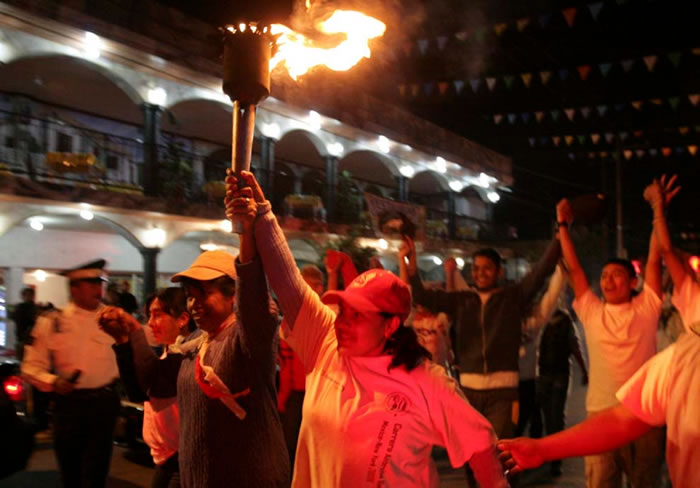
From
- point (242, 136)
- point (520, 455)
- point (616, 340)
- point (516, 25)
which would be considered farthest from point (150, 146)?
point (520, 455)

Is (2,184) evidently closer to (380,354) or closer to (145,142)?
(145,142)

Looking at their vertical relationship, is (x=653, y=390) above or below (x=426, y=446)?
above

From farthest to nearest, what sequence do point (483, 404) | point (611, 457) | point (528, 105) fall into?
point (528, 105) < point (483, 404) < point (611, 457)

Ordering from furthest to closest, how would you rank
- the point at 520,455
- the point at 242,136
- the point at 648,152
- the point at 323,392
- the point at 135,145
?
the point at 648,152 < the point at 135,145 < the point at 323,392 < the point at 520,455 < the point at 242,136

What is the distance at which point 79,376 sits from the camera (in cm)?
486

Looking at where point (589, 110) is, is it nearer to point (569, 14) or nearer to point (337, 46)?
point (569, 14)

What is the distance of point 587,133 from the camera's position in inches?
732

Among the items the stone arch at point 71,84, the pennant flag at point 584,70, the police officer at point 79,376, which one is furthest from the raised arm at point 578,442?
the stone arch at point 71,84

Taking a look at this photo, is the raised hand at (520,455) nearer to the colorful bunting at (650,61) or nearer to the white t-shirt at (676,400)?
the white t-shirt at (676,400)

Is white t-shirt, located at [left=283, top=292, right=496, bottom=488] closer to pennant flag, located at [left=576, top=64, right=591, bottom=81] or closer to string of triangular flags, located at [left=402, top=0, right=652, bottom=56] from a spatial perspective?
string of triangular flags, located at [left=402, top=0, right=652, bottom=56]

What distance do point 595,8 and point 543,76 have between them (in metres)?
3.14

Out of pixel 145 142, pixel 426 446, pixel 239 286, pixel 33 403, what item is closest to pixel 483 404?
pixel 426 446

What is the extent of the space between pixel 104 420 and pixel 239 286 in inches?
114

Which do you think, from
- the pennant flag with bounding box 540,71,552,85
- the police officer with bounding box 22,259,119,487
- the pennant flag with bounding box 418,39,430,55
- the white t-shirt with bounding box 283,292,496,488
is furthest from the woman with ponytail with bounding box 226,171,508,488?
the pennant flag with bounding box 540,71,552,85
